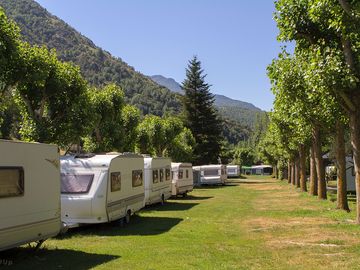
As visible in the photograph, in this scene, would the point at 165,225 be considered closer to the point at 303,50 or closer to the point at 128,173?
the point at 128,173

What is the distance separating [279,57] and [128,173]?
7.15 m

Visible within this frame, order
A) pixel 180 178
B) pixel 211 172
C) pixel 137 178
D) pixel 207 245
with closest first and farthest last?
pixel 207 245 < pixel 137 178 < pixel 180 178 < pixel 211 172

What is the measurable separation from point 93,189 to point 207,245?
4.35 meters

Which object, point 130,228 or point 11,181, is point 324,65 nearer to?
point 130,228

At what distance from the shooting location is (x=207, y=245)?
1216cm

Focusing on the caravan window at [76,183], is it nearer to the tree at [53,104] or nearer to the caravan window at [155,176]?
the tree at [53,104]

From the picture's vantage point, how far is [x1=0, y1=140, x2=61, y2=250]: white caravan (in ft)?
30.6

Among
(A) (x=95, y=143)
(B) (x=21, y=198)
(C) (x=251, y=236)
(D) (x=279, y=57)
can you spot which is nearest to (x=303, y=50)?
(D) (x=279, y=57)

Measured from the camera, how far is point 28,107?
19.6 metres

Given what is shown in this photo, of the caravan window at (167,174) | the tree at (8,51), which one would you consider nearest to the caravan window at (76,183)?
the tree at (8,51)

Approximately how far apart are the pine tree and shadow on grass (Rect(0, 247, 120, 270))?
167 feet

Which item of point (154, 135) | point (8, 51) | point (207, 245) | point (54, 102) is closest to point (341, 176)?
point (207, 245)

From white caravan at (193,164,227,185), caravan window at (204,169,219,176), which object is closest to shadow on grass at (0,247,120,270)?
white caravan at (193,164,227,185)

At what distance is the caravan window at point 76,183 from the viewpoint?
575 inches
